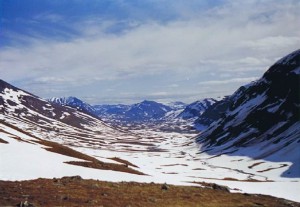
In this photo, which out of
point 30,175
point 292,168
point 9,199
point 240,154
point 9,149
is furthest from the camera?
point 240,154

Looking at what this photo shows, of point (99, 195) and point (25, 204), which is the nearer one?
point (25, 204)

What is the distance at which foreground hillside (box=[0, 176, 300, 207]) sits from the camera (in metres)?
29.2

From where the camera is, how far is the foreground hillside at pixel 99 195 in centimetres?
2918

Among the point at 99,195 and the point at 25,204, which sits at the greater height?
the point at 25,204

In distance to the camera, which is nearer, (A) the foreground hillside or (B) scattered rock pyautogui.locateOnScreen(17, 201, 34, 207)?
(B) scattered rock pyautogui.locateOnScreen(17, 201, 34, 207)

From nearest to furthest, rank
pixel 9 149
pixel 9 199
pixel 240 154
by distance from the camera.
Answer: pixel 9 199 → pixel 9 149 → pixel 240 154

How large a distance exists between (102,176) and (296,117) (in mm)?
154530

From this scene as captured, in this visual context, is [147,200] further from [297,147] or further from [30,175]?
[297,147]

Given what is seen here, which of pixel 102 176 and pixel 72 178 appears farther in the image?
pixel 102 176

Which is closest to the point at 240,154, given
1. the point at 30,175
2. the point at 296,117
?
the point at 296,117

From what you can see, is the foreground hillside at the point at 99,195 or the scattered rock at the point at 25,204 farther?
the foreground hillside at the point at 99,195

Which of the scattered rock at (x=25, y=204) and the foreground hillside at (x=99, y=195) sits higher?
the scattered rock at (x=25, y=204)

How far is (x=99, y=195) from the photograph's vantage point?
3366 centimetres

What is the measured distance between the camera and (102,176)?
49625mm
